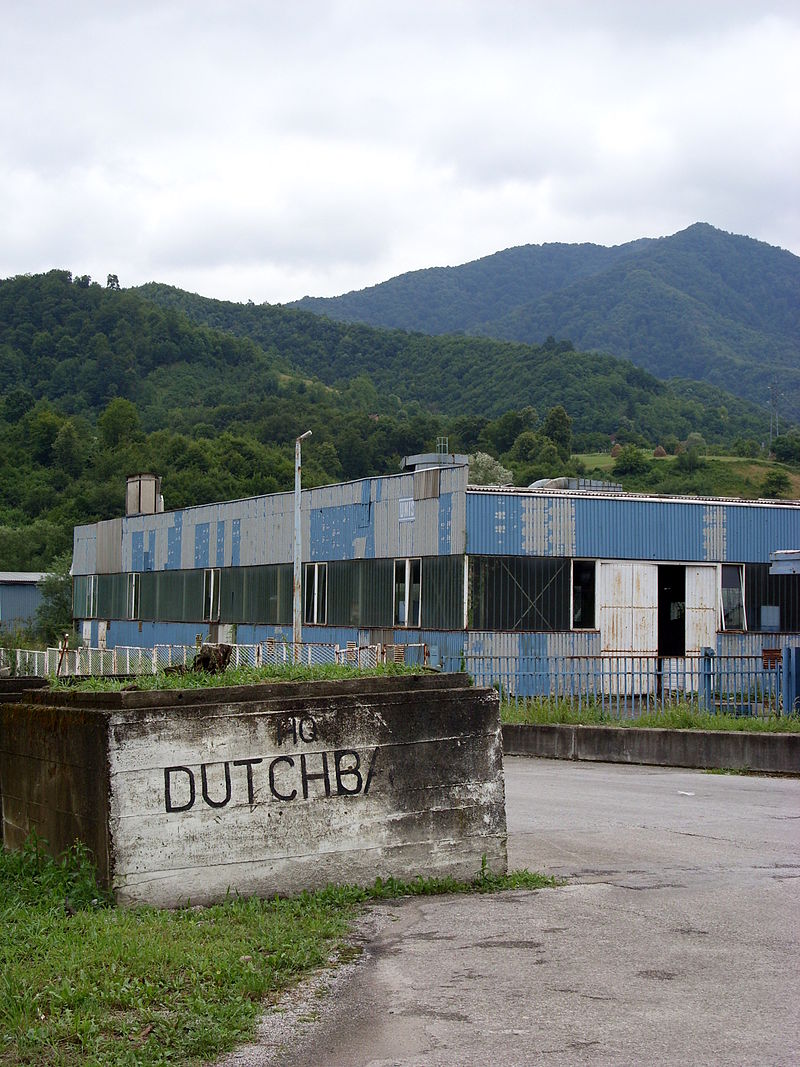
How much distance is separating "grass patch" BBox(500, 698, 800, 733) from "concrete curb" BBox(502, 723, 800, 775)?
0.91 ft

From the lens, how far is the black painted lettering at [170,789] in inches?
303

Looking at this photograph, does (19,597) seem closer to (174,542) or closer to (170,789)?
(174,542)

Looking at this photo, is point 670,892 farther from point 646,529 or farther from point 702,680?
point 646,529

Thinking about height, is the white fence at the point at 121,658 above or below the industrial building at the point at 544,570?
below

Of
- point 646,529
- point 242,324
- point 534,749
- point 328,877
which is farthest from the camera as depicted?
point 242,324

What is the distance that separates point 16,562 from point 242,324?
101m

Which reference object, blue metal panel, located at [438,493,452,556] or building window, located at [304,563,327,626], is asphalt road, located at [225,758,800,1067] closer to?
blue metal panel, located at [438,493,452,556]

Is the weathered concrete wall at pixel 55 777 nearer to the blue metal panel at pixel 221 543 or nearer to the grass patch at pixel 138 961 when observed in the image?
the grass patch at pixel 138 961

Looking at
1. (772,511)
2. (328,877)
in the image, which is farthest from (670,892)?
(772,511)

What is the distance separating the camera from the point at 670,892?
27.9 feet

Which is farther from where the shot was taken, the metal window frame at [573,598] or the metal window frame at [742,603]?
the metal window frame at [742,603]

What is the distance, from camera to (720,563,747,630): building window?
32000 mm

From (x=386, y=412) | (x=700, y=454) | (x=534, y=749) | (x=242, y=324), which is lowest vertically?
(x=534, y=749)

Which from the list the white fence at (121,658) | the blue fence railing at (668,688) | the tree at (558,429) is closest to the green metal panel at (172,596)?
the white fence at (121,658)
